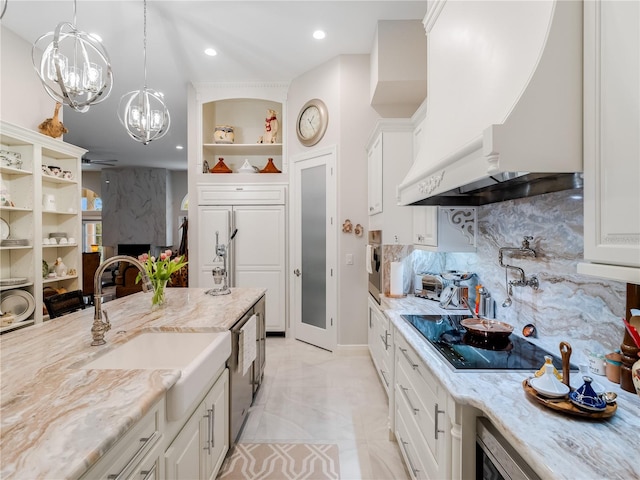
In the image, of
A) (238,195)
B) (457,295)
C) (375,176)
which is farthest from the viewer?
(238,195)

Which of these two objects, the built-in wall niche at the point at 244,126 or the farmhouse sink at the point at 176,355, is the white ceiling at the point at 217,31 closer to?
the built-in wall niche at the point at 244,126

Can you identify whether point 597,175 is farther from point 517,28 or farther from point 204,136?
point 204,136

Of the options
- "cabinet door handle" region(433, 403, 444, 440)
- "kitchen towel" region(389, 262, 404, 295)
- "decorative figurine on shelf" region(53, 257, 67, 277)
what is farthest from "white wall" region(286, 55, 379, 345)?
"decorative figurine on shelf" region(53, 257, 67, 277)

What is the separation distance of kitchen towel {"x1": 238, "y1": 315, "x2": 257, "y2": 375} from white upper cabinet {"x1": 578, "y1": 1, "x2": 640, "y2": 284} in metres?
1.76

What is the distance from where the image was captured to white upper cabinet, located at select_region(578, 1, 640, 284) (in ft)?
2.43

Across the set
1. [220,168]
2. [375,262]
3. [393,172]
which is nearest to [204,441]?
[375,262]

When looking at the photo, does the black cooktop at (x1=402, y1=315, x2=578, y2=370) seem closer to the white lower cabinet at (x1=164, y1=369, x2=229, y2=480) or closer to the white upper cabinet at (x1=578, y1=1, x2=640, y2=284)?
the white upper cabinet at (x1=578, y1=1, x2=640, y2=284)

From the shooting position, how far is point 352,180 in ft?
11.9

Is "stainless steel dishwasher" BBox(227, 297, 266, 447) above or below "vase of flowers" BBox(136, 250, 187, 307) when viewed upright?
below

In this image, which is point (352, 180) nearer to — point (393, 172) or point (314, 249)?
point (393, 172)

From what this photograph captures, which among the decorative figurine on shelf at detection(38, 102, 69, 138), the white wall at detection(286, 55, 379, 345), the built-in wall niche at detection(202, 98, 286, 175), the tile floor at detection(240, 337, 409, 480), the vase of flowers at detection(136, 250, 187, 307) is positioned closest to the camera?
the tile floor at detection(240, 337, 409, 480)

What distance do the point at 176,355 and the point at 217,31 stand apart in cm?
323

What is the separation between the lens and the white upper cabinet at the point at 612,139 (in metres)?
0.74

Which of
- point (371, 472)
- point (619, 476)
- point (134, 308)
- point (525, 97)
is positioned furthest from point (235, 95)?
point (619, 476)
